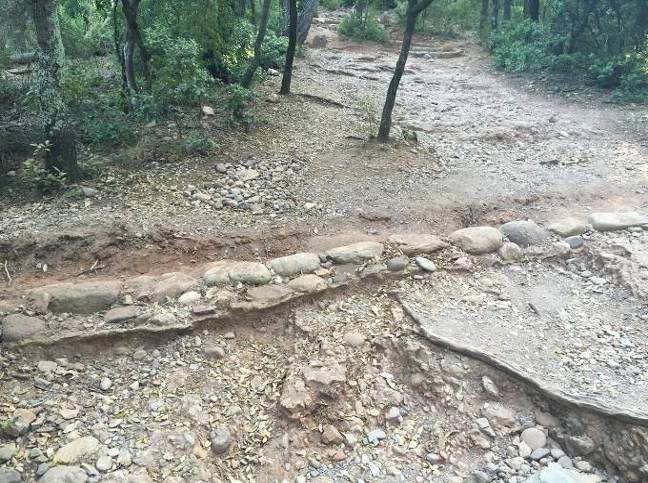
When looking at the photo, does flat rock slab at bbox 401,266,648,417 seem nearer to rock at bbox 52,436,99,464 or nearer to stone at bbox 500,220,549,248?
stone at bbox 500,220,549,248

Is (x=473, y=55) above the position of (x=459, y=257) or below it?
above

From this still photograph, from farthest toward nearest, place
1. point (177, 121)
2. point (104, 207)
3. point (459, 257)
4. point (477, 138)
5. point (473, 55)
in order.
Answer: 1. point (473, 55)
2. point (477, 138)
3. point (177, 121)
4. point (104, 207)
5. point (459, 257)

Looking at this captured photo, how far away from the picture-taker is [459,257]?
14.0 feet

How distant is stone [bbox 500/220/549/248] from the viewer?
454cm

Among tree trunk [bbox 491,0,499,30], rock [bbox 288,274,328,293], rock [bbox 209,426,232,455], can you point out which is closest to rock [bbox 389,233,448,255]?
rock [bbox 288,274,328,293]

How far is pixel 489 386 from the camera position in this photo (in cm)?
325

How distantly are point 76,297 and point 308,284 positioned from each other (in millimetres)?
1671

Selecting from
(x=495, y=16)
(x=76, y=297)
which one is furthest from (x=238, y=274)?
(x=495, y=16)

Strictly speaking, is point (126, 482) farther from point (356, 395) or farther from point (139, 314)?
point (356, 395)

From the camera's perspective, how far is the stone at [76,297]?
3.50 metres

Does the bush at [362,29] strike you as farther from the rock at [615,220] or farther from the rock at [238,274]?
the rock at [238,274]

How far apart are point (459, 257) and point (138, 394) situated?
2713mm

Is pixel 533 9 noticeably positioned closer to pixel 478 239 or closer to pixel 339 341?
pixel 478 239

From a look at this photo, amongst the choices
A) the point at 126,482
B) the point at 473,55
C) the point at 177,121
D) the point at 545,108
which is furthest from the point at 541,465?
the point at 473,55
